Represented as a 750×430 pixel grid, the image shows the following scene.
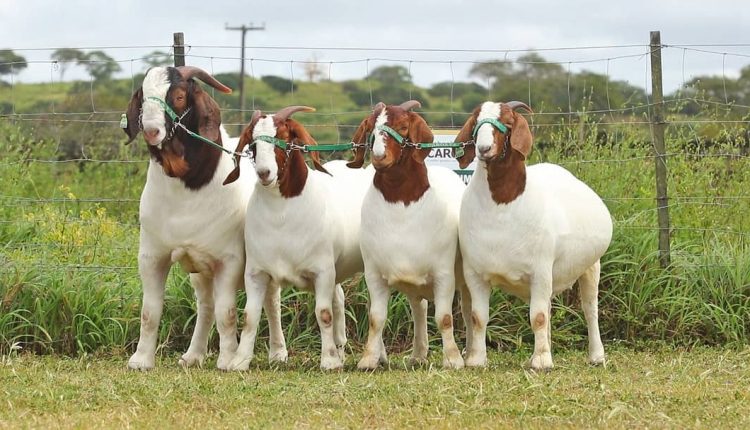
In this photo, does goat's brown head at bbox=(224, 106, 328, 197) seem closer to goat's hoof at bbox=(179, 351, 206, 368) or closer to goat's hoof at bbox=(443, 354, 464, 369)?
goat's hoof at bbox=(179, 351, 206, 368)

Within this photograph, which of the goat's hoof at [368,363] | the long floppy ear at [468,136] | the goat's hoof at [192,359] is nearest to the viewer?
the long floppy ear at [468,136]

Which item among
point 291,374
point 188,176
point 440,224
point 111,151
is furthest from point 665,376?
point 111,151

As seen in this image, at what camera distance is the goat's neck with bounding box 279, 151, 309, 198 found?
8422 millimetres

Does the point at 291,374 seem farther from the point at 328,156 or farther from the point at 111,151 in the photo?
the point at 111,151

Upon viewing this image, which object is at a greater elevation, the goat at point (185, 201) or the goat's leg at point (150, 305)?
the goat at point (185, 201)

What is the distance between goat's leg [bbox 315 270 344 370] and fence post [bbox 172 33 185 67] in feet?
8.44

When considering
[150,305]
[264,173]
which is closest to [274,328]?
[150,305]

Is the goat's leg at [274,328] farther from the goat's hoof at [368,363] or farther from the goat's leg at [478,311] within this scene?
the goat's leg at [478,311]

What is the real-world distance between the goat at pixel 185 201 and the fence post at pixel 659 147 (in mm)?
3380

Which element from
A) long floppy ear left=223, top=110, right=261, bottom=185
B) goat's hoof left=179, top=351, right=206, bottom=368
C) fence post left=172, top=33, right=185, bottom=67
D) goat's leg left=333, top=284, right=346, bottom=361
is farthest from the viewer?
fence post left=172, top=33, right=185, bottom=67

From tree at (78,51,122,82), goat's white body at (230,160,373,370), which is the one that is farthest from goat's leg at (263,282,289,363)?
tree at (78,51,122,82)

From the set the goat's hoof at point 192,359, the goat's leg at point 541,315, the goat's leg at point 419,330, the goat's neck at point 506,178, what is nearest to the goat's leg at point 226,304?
the goat's hoof at point 192,359

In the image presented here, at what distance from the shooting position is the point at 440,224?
27.8 ft

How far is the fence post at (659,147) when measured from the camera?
10.4 m
